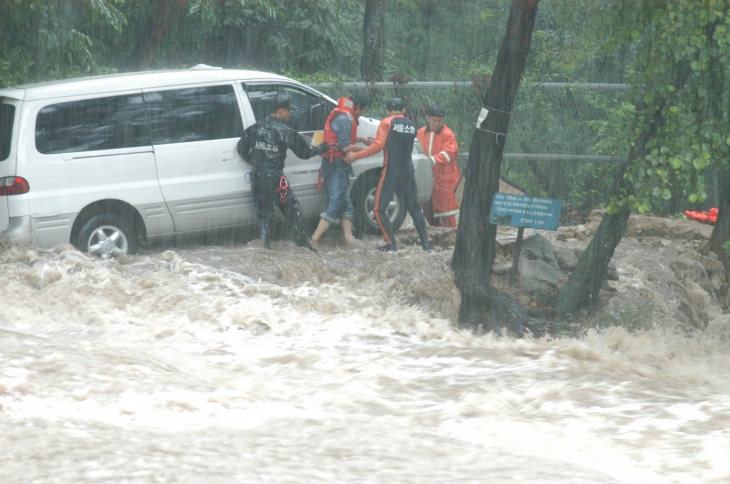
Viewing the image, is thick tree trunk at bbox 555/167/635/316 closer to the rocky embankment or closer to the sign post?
the rocky embankment

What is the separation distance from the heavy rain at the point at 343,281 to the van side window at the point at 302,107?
0.03 metres

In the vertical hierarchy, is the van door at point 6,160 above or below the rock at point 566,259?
above

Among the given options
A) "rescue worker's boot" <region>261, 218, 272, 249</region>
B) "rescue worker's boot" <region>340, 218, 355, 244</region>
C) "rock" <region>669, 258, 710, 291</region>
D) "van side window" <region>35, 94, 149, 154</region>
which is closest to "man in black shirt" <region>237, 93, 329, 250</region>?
"rescue worker's boot" <region>261, 218, 272, 249</region>

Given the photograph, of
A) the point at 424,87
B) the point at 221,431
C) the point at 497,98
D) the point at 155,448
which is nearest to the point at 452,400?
the point at 221,431

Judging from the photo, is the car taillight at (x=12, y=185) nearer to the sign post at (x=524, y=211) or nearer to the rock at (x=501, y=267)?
the sign post at (x=524, y=211)

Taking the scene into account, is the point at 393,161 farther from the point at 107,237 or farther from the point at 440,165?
the point at 107,237

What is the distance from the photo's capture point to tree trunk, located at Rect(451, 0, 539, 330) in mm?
8758

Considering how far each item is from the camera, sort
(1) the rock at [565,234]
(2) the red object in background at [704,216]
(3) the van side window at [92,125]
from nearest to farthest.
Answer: (3) the van side window at [92,125] < (1) the rock at [565,234] < (2) the red object in background at [704,216]

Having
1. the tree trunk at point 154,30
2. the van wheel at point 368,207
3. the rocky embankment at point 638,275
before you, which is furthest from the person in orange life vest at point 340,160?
the tree trunk at point 154,30

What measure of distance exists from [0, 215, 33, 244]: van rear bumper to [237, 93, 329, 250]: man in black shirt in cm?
217

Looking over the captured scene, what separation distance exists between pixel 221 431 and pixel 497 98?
4.93 metres

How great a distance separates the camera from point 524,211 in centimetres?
911

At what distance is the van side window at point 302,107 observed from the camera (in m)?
9.70

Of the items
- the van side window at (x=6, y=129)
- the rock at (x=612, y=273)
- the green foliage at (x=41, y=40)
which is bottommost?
the rock at (x=612, y=273)
